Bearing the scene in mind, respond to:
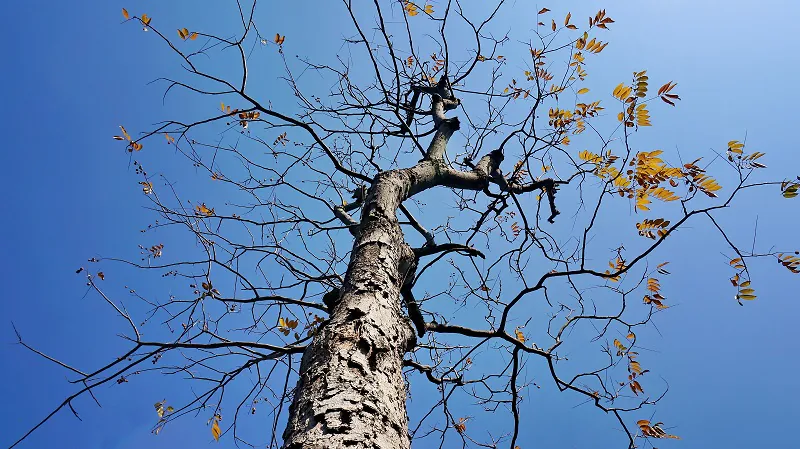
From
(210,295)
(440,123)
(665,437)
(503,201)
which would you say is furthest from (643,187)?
(210,295)

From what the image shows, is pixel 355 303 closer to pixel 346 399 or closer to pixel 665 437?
pixel 346 399

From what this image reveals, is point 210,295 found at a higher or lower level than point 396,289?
higher

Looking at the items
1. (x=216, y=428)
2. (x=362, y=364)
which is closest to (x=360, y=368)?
(x=362, y=364)

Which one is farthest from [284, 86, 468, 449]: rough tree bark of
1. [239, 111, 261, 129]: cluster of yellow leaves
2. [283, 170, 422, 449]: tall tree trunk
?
[239, 111, 261, 129]: cluster of yellow leaves

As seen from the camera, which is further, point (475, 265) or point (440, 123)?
point (440, 123)

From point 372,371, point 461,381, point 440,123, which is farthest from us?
point 440,123

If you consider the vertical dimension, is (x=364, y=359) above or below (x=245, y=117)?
below

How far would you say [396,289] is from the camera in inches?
84.8

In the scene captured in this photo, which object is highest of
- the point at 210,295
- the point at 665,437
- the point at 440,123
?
the point at 440,123

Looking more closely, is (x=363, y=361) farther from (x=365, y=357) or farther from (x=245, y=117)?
(x=245, y=117)

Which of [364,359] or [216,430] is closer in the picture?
[364,359]

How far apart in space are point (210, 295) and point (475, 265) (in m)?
2.33

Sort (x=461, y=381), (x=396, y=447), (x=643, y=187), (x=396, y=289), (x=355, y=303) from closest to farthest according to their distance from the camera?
(x=396, y=447), (x=355, y=303), (x=396, y=289), (x=643, y=187), (x=461, y=381)

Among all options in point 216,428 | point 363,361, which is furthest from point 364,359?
point 216,428
